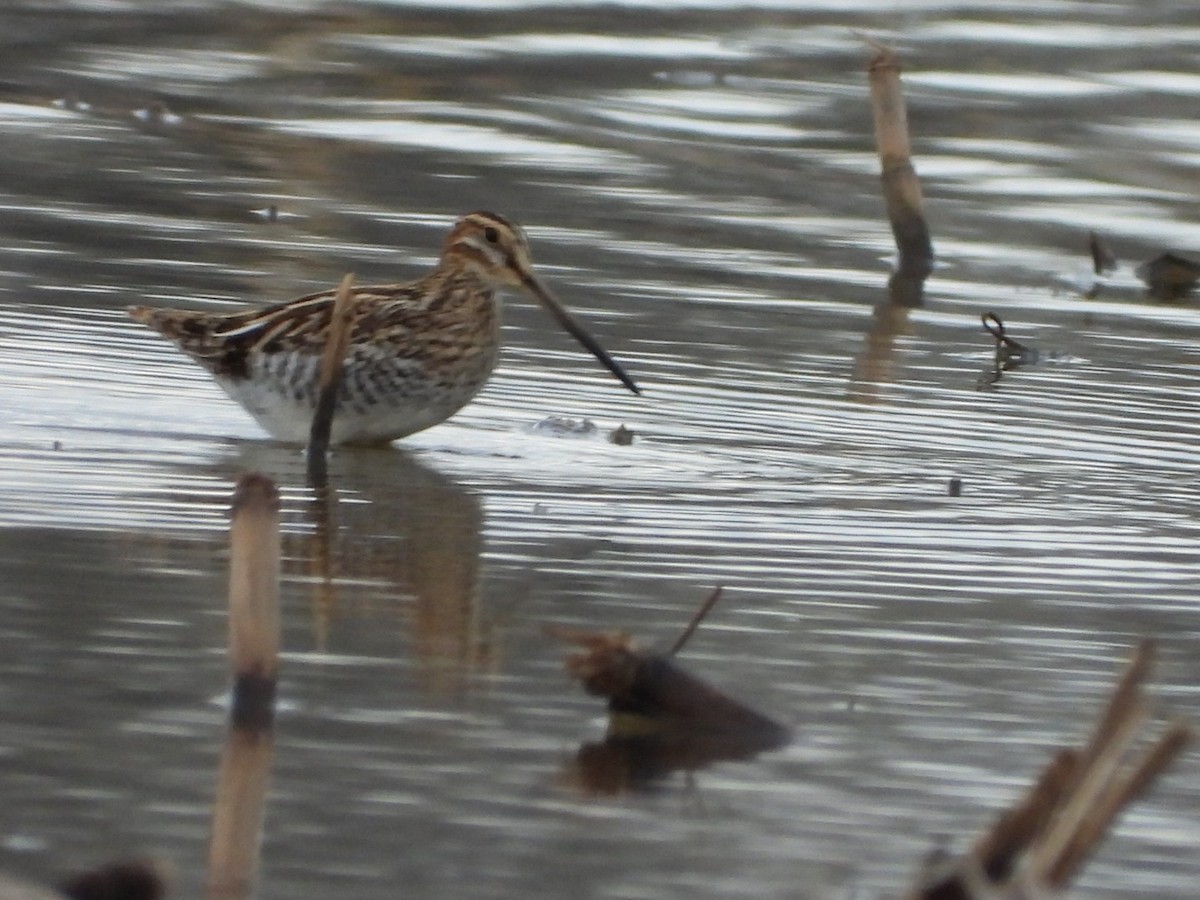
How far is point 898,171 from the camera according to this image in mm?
13375

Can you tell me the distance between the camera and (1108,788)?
435cm

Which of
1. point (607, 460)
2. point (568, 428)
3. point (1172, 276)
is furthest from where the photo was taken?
point (1172, 276)

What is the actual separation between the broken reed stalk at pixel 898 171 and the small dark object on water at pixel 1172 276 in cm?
104

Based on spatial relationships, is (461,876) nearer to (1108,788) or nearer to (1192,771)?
(1108,788)

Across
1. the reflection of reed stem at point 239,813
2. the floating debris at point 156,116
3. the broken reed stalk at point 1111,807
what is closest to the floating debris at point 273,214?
the floating debris at point 156,116

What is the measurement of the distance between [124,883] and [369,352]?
5.55 meters

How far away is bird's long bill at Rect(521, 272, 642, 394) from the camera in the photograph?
397 inches

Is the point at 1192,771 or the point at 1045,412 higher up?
the point at 1045,412

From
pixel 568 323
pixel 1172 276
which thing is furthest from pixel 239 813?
pixel 1172 276

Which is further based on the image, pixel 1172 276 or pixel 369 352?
pixel 1172 276

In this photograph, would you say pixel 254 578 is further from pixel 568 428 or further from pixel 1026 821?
pixel 568 428

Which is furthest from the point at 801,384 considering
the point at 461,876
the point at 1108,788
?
the point at 1108,788

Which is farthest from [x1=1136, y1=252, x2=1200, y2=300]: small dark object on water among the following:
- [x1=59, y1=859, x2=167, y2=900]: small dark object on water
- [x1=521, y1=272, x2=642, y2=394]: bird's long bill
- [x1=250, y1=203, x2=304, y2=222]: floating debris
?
[x1=59, y1=859, x2=167, y2=900]: small dark object on water

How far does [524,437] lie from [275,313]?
3.10ft
